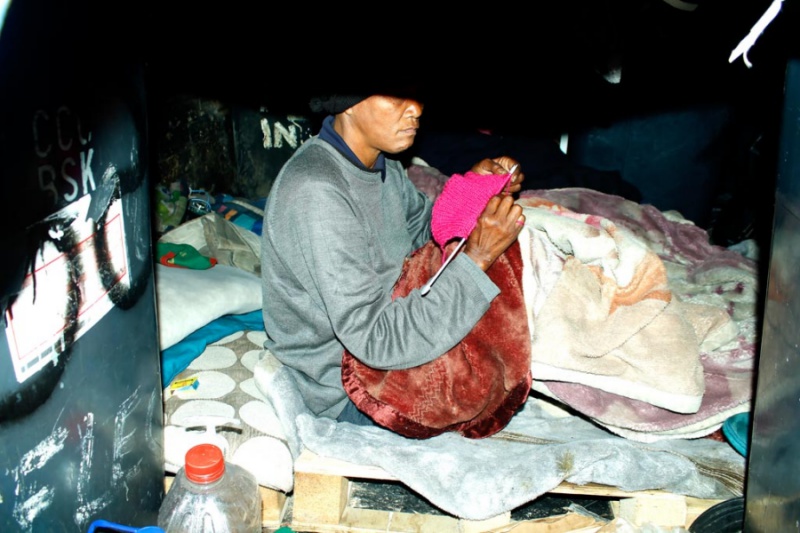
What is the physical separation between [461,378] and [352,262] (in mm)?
506

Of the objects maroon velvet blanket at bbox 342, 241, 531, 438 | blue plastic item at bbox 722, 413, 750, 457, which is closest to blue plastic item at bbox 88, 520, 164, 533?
maroon velvet blanket at bbox 342, 241, 531, 438

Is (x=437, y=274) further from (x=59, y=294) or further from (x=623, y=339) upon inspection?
(x=59, y=294)

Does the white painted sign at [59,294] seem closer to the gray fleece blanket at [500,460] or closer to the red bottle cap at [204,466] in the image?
the red bottle cap at [204,466]

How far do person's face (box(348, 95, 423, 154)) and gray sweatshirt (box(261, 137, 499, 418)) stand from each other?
0.11 metres

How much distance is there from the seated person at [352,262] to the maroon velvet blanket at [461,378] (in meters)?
0.08

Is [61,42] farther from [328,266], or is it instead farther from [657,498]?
[657,498]

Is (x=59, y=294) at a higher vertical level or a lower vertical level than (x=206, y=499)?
higher

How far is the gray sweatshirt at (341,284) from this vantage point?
1983 millimetres

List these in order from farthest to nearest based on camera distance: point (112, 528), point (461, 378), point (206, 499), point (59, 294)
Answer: point (461, 378), point (206, 499), point (112, 528), point (59, 294)

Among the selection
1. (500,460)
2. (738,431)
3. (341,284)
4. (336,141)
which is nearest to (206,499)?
(341,284)

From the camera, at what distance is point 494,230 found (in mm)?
2084

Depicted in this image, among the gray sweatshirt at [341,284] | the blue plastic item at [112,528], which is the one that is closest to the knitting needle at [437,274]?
the gray sweatshirt at [341,284]

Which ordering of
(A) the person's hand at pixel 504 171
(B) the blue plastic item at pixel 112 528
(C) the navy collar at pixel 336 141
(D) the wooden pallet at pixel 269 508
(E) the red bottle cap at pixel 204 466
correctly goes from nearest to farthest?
(B) the blue plastic item at pixel 112 528 → (E) the red bottle cap at pixel 204 466 → (C) the navy collar at pixel 336 141 → (D) the wooden pallet at pixel 269 508 → (A) the person's hand at pixel 504 171

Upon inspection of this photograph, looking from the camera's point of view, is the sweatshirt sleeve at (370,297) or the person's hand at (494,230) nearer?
the sweatshirt sleeve at (370,297)
